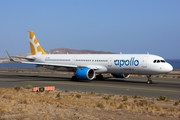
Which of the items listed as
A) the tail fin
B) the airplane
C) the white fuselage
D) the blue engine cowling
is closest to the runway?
the blue engine cowling

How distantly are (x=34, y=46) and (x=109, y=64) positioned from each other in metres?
14.0

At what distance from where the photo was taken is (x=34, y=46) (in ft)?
147

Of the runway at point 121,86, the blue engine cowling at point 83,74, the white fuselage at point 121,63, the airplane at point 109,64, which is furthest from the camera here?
the blue engine cowling at point 83,74

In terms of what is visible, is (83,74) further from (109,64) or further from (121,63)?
(121,63)

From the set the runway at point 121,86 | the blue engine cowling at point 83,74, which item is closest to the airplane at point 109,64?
the blue engine cowling at point 83,74

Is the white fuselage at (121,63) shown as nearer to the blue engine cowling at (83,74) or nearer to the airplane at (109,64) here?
the airplane at (109,64)

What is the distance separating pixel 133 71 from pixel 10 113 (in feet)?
71.5

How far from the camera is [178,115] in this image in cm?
1254

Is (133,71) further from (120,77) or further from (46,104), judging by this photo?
(46,104)

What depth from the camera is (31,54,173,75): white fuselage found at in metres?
31.6

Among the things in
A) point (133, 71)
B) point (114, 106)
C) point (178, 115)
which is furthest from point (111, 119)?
point (133, 71)

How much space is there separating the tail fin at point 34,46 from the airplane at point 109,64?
52.6 inches

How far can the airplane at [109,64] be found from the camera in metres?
31.8

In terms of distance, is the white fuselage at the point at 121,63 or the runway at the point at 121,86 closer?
the runway at the point at 121,86
